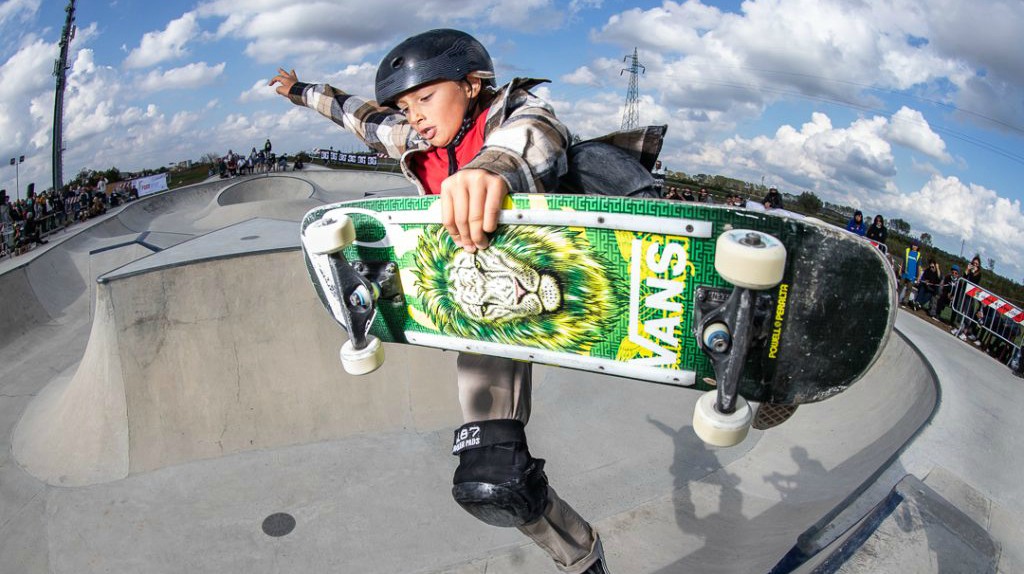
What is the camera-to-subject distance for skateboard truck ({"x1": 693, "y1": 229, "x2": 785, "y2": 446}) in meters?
1.65

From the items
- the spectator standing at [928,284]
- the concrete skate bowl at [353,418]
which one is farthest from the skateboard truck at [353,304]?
the spectator standing at [928,284]

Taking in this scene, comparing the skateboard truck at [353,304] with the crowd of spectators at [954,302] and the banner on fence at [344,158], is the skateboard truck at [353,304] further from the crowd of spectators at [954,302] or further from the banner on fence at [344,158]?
the banner on fence at [344,158]

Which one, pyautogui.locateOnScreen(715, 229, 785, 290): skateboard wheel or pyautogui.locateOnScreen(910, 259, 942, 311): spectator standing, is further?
pyautogui.locateOnScreen(910, 259, 942, 311): spectator standing

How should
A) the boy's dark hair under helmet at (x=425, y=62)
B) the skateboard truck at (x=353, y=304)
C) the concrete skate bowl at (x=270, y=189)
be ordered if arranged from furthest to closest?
the concrete skate bowl at (x=270, y=189)
the boy's dark hair under helmet at (x=425, y=62)
the skateboard truck at (x=353, y=304)

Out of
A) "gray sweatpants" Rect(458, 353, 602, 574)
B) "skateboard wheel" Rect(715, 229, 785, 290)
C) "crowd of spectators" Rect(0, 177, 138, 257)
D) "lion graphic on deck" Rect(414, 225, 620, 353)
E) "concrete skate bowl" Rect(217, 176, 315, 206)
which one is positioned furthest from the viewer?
"concrete skate bowl" Rect(217, 176, 315, 206)

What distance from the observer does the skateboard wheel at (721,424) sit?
186cm

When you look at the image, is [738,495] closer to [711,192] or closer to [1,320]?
[1,320]

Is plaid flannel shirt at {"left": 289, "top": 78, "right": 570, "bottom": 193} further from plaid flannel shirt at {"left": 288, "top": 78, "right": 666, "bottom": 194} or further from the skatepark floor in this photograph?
the skatepark floor

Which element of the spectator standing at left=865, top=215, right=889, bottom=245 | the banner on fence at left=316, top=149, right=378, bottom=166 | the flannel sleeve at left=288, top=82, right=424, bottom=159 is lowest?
the banner on fence at left=316, top=149, right=378, bottom=166

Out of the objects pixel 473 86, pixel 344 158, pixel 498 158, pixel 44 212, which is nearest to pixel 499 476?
pixel 498 158

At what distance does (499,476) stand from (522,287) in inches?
34.8

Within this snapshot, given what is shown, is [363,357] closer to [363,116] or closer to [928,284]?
[363,116]

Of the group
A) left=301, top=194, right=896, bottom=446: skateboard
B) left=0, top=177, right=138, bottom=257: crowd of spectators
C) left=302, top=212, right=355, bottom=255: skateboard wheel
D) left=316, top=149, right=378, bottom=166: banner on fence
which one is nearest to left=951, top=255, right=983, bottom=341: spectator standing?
left=301, top=194, right=896, bottom=446: skateboard

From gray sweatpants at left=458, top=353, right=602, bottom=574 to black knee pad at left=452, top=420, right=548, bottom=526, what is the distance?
8 cm
